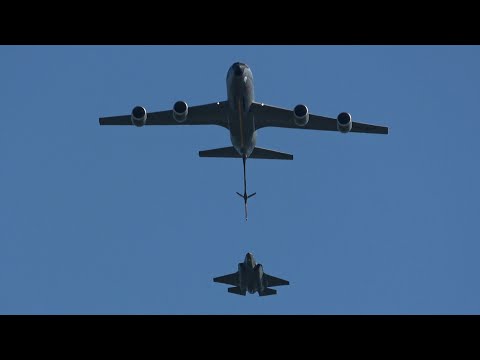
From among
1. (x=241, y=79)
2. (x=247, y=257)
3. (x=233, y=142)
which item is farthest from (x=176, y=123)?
(x=247, y=257)

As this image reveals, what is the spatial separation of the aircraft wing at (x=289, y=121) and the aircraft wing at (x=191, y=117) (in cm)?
221

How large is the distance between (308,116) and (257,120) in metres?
3.55

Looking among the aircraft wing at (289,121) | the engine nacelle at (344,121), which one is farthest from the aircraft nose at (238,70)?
the engine nacelle at (344,121)

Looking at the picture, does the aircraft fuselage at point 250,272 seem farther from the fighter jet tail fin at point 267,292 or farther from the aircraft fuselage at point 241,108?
the aircraft fuselage at point 241,108

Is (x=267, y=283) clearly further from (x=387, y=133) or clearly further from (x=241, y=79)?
(x=241, y=79)

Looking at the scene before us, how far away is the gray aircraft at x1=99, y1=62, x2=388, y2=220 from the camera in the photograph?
158 feet

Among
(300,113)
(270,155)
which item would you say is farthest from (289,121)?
(300,113)

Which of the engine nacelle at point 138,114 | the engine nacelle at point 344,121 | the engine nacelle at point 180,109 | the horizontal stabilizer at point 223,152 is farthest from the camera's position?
the horizontal stabilizer at point 223,152

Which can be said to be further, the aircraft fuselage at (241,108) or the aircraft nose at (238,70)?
the aircraft fuselage at (241,108)

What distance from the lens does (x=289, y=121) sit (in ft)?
173

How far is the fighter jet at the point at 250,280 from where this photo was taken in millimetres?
59656

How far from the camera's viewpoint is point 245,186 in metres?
53.8

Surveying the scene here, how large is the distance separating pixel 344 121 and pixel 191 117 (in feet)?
29.9
